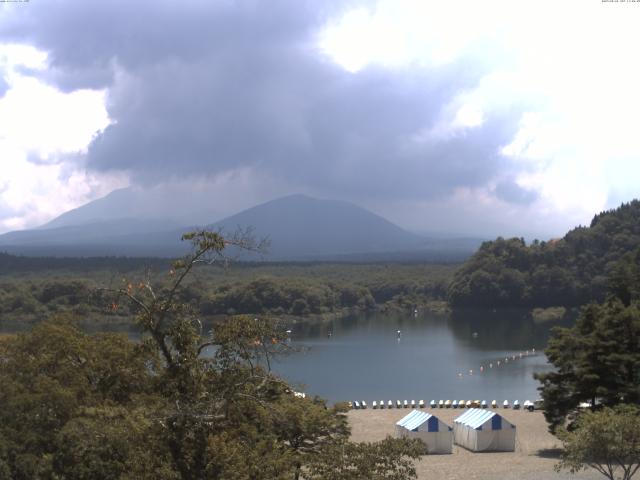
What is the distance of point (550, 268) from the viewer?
7956 cm

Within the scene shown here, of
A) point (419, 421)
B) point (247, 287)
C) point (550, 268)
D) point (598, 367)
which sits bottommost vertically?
point (419, 421)

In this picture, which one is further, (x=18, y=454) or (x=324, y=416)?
(x=324, y=416)

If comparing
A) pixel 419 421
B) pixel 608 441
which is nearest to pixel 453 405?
pixel 419 421

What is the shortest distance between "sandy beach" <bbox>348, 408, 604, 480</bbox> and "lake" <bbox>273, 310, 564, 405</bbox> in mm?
6916

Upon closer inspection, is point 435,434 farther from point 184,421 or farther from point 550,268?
point 550,268

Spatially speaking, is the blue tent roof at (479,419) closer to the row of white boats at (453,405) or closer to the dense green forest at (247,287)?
the row of white boats at (453,405)

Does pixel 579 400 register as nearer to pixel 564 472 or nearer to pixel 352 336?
pixel 564 472

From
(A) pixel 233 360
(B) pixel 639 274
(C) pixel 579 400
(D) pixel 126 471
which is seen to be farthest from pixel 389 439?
(B) pixel 639 274

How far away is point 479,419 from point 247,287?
51.4m

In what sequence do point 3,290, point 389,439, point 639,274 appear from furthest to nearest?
point 3,290 < point 639,274 < point 389,439

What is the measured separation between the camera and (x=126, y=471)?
8.15 meters

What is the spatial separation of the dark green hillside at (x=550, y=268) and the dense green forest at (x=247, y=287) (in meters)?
5.54

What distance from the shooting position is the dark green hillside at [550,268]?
77.0 meters

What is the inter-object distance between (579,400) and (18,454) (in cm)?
1355
